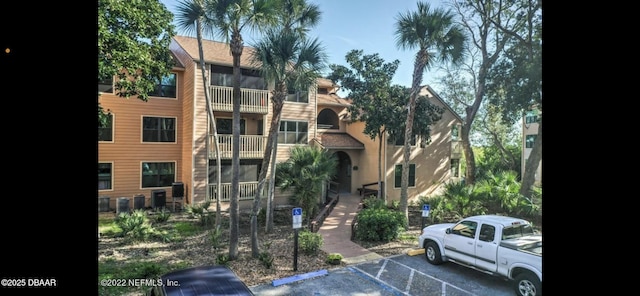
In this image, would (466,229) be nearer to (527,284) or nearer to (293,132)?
(527,284)

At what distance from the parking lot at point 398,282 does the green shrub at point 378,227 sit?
2.20 meters

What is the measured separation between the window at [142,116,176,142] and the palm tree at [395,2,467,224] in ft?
38.9

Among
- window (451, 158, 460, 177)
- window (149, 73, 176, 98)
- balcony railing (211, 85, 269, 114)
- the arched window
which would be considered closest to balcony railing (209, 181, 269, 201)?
balcony railing (211, 85, 269, 114)

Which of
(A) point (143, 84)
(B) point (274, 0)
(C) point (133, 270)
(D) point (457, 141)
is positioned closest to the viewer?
(C) point (133, 270)

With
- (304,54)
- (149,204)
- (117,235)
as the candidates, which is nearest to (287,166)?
(304,54)

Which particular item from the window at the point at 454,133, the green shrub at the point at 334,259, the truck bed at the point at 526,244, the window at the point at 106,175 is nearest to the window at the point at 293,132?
the window at the point at 106,175

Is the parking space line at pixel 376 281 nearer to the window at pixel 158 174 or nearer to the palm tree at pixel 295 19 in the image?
the palm tree at pixel 295 19

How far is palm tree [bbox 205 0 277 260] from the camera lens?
879 cm

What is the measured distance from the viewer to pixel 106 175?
15.3 meters

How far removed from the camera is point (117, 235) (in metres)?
11.4

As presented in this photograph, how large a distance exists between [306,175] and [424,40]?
22.7ft

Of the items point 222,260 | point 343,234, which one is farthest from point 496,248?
point 222,260
